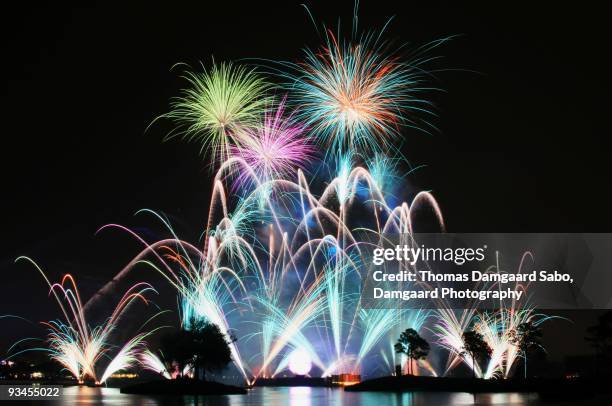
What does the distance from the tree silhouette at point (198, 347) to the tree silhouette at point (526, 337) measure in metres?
45.2

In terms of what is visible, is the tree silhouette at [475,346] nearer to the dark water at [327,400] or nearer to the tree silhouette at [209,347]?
the dark water at [327,400]

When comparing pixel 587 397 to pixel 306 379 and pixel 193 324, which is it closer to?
pixel 193 324

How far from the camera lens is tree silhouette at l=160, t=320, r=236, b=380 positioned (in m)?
98.2

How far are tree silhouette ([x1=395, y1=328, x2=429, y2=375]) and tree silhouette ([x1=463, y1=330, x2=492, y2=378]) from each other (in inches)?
230

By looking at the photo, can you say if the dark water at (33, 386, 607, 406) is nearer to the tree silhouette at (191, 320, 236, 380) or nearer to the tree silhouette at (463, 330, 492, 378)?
the tree silhouette at (191, 320, 236, 380)

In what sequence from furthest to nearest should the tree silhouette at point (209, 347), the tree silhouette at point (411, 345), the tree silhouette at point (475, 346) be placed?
1. the tree silhouette at point (475, 346)
2. the tree silhouette at point (411, 345)
3. the tree silhouette at point (209, 347)

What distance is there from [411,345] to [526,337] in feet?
60.9

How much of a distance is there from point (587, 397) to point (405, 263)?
2263 cm

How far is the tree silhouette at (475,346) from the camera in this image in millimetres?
114812

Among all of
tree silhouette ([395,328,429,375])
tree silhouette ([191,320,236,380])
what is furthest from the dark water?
tree silhouette ([395,328,429,375])

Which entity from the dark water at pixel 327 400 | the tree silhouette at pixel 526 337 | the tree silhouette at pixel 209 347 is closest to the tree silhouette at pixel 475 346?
the tree silhouette at pixel 526 337

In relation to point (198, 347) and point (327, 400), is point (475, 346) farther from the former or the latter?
point (327, 400)

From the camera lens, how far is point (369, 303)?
8981 cm

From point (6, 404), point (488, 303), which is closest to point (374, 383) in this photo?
point (488, 303)
